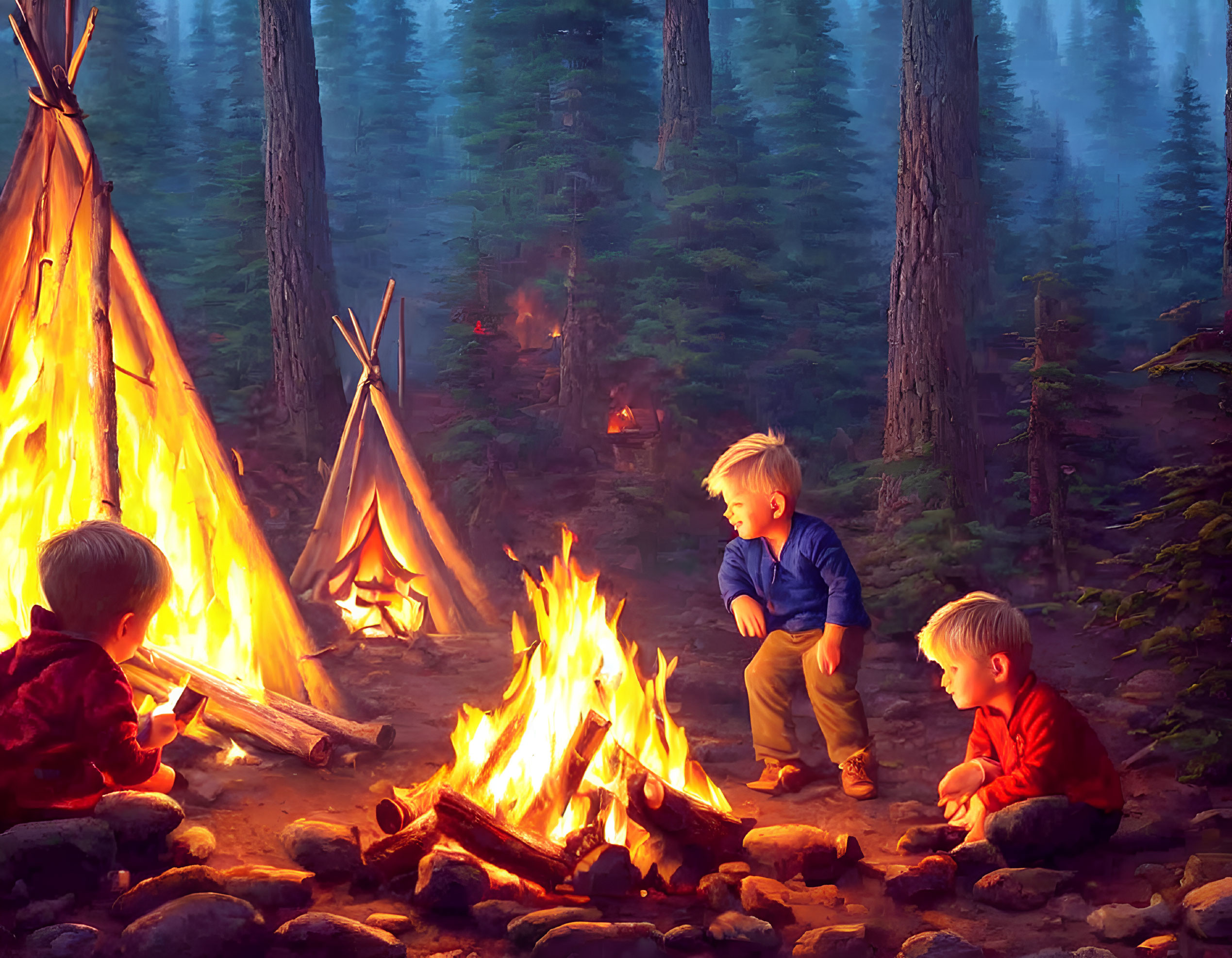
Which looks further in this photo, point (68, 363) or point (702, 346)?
point (702, 346)

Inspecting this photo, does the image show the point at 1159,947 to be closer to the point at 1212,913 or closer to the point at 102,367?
the point at 1212,913

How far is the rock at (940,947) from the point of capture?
2.71 metres

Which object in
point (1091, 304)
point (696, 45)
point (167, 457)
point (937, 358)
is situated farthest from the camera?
point (1091, 304)

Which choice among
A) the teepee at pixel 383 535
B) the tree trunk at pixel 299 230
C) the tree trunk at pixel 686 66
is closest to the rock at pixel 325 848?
the teepee at pixel 383 535

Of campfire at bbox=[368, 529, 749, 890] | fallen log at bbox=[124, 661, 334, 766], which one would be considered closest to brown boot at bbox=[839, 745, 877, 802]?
campfire at bbox=[368, 529, 749, 890]

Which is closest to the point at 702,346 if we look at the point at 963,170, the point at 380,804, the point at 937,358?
the point at 963,170

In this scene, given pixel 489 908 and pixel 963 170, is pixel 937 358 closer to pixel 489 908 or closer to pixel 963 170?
pixel 963 170

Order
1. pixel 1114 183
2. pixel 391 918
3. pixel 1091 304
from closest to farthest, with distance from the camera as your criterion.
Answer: pixel 391 918
pixel 1091 304
pixel 1114 183

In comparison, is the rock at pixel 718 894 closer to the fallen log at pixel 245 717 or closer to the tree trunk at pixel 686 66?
the fallen log at pixel 245 717

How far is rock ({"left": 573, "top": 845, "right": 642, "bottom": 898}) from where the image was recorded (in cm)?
317

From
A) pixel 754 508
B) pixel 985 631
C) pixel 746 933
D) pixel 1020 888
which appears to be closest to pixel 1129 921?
pixel 1020 888

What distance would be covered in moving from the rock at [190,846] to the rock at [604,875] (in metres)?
1.25

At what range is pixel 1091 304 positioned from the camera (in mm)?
16766

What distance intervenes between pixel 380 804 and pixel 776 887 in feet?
4.36
